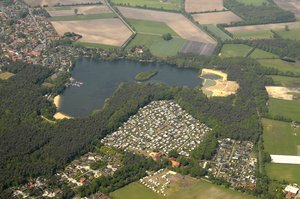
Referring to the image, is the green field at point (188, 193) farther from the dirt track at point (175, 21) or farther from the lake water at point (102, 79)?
the dirt track at point (175, 21)

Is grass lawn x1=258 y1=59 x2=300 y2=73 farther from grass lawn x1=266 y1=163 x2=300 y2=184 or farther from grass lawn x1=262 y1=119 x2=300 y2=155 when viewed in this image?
grass lawn x1=266 y1=163 x2=300 y2=184

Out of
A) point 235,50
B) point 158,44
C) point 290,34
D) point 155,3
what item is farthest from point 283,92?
point 155,3

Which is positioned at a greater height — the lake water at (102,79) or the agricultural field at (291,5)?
the agricultural field at (291,5)

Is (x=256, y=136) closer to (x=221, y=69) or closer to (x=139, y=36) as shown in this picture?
(x=221, y=69)

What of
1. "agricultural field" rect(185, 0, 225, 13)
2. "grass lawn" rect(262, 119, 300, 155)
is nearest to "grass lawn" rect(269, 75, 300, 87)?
"grass lawn" rect(262, 119, 300, 155)

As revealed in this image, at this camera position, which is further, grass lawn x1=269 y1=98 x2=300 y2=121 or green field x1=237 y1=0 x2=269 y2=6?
green field x1=237 y1=0 x2=269 y2=6

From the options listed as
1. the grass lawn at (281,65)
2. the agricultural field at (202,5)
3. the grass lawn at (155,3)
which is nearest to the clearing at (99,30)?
the grass lawn at (155,3)
